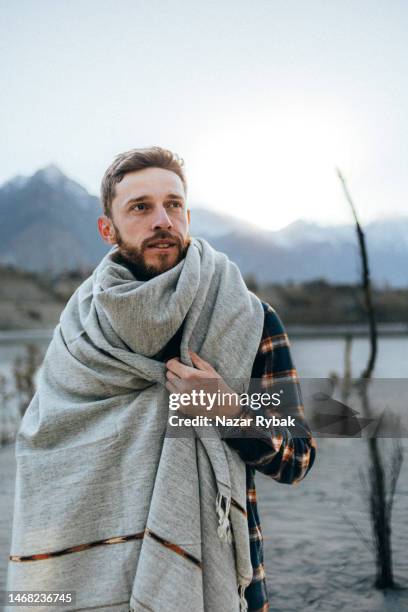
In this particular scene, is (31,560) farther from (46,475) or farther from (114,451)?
(114,451)

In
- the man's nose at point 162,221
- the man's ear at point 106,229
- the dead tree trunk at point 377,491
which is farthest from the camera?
the dead tree trunk at point 377,491

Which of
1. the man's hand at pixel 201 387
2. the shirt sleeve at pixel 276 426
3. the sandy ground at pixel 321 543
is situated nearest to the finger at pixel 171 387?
the man's hand at pixel 201 387

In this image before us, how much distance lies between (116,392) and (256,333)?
1.15ft

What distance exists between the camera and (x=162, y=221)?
1324 mm

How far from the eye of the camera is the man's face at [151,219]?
1.34m

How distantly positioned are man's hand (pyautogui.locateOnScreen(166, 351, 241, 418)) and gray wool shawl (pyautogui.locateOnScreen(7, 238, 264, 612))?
44 millimetres

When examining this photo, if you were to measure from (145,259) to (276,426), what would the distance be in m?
0.49

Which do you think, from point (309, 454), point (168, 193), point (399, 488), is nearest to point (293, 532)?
point (399, 488)

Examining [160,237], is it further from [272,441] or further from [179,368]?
[272,441]

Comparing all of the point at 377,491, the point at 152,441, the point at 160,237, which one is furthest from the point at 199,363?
the point at 377,491

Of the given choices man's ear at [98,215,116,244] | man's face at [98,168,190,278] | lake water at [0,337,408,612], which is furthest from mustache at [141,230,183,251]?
lake water at [0,337,408,612]

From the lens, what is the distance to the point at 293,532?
4.04 meters

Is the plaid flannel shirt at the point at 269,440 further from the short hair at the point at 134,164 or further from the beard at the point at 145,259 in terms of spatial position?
the short hair at the point at 134,164

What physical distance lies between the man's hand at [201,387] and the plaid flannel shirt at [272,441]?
53mm
